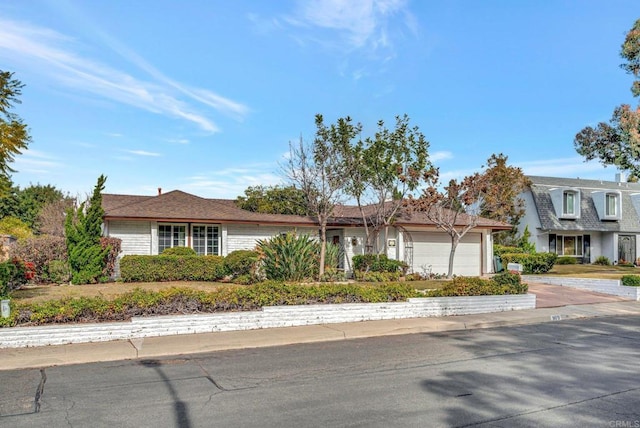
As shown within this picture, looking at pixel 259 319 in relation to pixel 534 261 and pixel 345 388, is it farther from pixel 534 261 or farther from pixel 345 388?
pixel 534 261

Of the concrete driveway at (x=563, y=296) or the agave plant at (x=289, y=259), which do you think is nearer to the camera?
the agave plant at (x=289, y=259)

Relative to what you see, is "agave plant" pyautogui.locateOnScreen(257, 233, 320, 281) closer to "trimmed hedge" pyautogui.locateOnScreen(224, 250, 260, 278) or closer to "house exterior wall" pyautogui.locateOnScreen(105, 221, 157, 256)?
"trimmed hedge" pyautogui.locateOnScreen(224, 250, 260, 278)

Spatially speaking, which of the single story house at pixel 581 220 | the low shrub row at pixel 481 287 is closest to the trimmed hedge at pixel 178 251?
the low shrub row at pixel 481 287

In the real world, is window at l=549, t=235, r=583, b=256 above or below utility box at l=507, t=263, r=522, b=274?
above

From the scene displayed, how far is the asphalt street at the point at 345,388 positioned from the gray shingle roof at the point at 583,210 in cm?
2773

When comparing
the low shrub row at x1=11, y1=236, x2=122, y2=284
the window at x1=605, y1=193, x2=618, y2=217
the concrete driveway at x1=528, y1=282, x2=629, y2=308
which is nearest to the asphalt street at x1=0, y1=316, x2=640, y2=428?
the concrete driveway at x1=528, y1=282, x2=629, y2=308

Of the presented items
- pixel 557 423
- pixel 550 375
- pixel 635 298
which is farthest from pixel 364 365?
pixel 635 298

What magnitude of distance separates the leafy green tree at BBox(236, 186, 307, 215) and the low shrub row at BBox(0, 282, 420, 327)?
1295cm

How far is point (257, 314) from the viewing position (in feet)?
38.1

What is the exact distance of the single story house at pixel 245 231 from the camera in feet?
72.0

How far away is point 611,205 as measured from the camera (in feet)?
123

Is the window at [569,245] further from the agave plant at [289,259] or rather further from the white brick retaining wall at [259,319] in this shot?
the agave plant at [289,259]

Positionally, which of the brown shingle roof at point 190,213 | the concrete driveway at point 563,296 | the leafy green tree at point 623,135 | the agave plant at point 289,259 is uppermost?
the leafy green tree at point 623,135

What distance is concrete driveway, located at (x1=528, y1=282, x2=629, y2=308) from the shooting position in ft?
56.6
